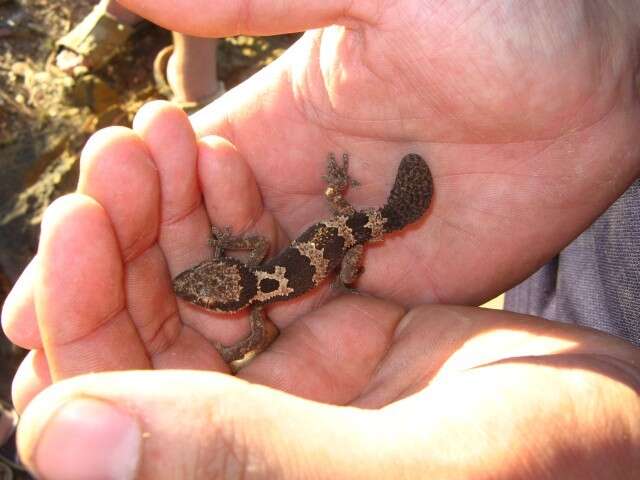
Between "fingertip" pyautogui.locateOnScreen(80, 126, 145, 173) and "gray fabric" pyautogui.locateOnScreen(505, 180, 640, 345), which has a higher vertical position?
"fingertip" pyautogui.locateOnScreen(80, 126, 145, 173)

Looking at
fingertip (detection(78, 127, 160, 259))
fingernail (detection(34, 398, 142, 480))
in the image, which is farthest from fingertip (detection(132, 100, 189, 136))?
fingernail (detection(34, 398, 142, 480))

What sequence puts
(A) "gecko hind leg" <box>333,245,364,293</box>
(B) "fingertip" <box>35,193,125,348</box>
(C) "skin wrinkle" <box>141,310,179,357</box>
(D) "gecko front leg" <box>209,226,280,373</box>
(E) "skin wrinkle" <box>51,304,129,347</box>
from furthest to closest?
(A) "gecko hind leg" <box>333,245,364,293</box> < (D) "gecko front leg" <box>209,226,280,373</box> < (C) "skin wrinkle" <box>141,310,179,357</box> < (E) "skin wrinkle" <box>51,304,129,347</box> < (B) "fingertip" <box>35,193,125,348</box>

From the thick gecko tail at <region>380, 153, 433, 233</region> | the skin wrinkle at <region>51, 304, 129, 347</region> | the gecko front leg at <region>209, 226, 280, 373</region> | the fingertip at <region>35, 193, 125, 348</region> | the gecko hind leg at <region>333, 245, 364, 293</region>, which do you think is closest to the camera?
the fingertip at <region>35, 193, 125, 348</region>

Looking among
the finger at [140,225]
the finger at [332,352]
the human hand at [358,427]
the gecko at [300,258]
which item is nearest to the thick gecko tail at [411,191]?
the gecko at [300,258]

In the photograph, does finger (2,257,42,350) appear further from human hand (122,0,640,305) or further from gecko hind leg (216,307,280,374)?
human hand (122,0,640,305)

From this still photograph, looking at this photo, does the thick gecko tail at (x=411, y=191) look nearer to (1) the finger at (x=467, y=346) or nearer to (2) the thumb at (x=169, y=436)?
(1) the finger at (x=467, y=346)

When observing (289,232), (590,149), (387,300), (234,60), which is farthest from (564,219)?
(234,60)

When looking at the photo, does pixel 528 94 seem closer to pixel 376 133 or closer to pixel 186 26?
pixel 376 133

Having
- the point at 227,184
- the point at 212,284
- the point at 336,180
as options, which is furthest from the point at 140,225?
the point at 336,180
